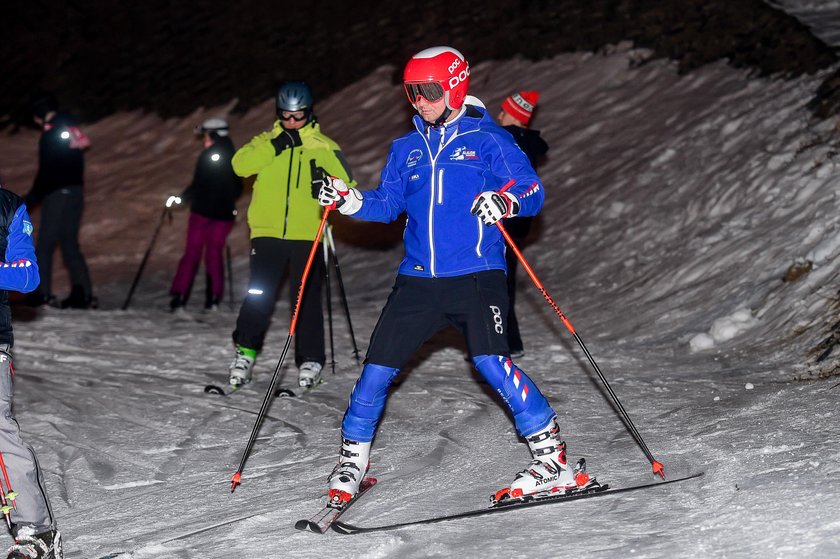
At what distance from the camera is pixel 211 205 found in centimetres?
1224

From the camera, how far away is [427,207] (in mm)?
5574

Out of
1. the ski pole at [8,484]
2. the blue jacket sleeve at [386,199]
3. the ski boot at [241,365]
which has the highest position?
the blue jacket sleeve at [386,199]

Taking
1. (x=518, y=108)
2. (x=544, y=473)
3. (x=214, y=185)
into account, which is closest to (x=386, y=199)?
(x=544, y=473)

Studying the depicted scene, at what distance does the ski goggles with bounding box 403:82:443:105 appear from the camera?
5.55 m

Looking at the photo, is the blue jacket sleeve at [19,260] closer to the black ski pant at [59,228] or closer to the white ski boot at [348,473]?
the white ski boot at [348,473]

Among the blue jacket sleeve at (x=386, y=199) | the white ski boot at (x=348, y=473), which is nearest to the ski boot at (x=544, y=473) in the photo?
the white ski boot at (x=348, y=473)

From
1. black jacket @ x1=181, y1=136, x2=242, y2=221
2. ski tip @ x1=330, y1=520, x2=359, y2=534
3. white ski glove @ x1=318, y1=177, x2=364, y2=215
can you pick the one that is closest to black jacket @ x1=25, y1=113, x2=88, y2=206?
black jacket @ x1=181, y1=136, x2=242, y2=221

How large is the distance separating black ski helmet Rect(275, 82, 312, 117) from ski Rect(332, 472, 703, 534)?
3953mm

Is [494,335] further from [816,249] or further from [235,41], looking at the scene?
[235,41]

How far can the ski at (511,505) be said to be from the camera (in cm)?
522

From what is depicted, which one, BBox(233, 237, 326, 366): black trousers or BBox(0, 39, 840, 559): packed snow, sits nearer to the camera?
BBox(0, 39, 840, 559): packed snow

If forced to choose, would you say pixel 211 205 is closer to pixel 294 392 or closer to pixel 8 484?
pixel 294 392

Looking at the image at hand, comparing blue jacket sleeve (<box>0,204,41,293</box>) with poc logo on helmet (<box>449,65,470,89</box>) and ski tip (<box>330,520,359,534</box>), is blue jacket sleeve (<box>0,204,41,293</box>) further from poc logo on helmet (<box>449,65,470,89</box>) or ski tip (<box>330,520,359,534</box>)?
poc logo on helmet (<box>449,65,470,89</box>)

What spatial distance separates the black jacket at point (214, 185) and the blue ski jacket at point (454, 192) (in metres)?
6.60
